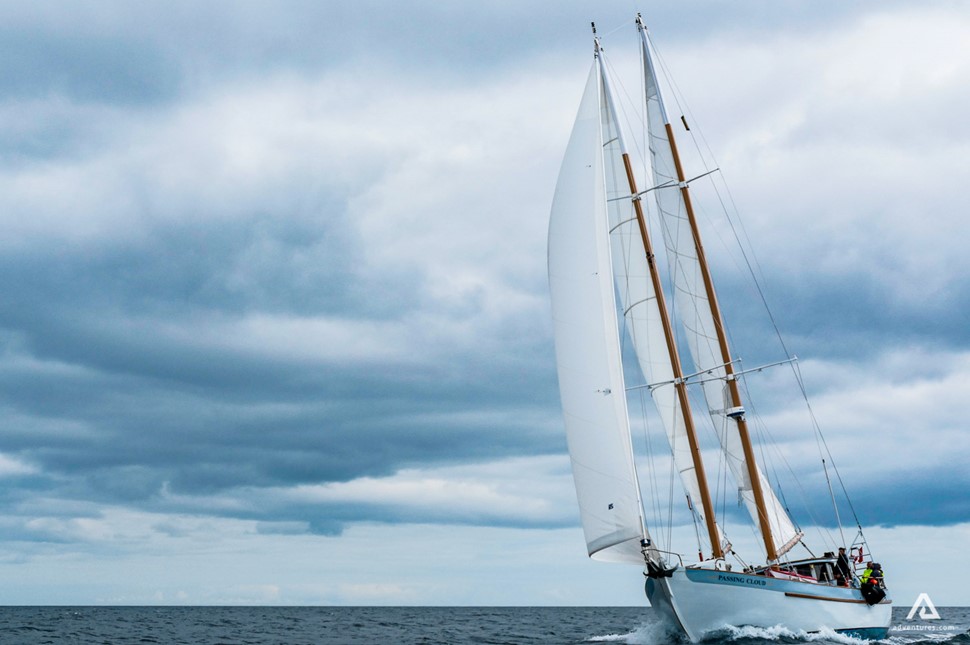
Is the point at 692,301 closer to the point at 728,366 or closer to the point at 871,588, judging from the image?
the point at 728,366

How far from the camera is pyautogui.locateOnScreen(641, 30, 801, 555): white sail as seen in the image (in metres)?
45.0

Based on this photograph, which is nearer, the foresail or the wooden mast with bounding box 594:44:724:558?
the wooden mast with bounding box 594:44:724:558

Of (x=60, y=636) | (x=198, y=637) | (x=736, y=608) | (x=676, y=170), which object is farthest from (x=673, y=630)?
(x=60, y=636)

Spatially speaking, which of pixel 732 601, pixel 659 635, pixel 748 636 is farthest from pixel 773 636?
pixel 659 635

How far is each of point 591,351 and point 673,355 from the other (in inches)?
203

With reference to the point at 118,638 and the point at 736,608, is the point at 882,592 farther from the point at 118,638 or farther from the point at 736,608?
→ the point at 118,638

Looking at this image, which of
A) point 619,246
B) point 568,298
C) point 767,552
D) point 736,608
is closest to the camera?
point 736,608

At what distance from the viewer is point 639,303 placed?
147ft

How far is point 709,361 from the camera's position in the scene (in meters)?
46.0

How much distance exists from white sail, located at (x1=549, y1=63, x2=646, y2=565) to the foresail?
4.46m

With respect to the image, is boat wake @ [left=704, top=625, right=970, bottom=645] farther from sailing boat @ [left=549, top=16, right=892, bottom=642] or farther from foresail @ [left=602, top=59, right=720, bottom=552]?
foresail @ [left=602, top=59, right=720, bottom=552]

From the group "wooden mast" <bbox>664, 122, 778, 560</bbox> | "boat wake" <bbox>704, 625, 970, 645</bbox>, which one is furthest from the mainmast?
"boat wake" <bbox>704, 625, 970, 645</bbox>

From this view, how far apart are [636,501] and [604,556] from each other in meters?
2.86

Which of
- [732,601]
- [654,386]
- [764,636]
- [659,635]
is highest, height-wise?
[654,386]
